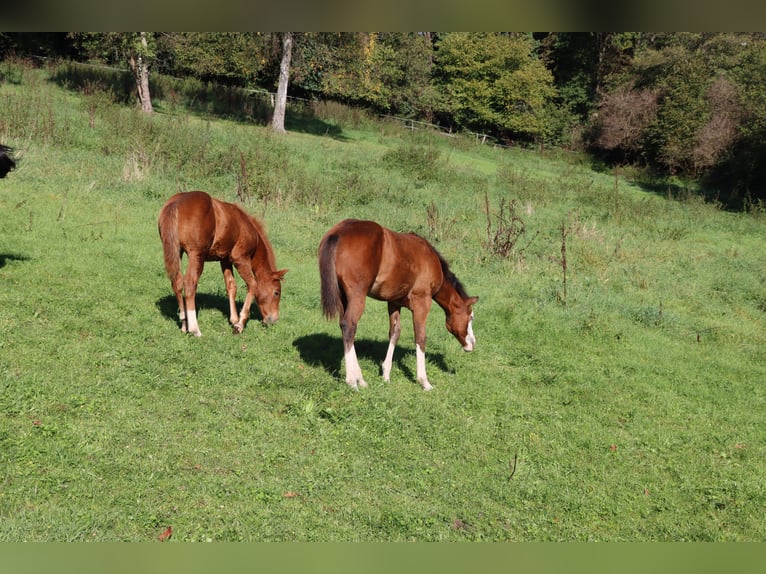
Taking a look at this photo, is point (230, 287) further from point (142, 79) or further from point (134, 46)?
point (142, 79)

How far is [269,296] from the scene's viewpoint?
29.9ft

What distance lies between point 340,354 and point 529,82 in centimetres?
4809

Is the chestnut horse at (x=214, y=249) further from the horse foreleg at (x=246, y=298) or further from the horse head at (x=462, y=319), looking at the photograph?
the horse head at (x=462, y=319)

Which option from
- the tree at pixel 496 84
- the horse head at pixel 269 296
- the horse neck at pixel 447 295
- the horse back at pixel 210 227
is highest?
the tree at pixel 496 84

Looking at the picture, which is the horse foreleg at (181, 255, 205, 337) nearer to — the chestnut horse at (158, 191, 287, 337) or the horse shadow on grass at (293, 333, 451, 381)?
the chestnut horse at (158, 191, 287, 337)

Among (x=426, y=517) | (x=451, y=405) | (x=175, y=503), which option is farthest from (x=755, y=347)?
(x=175, y=503)

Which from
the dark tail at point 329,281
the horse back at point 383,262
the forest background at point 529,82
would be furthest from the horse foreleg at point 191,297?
the forest background at point 529,82

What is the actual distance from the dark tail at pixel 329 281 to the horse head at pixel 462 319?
212 cm

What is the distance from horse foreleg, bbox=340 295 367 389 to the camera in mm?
7102

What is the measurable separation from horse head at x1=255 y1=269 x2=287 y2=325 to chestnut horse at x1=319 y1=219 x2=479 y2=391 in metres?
1.95

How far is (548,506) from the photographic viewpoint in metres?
5.42

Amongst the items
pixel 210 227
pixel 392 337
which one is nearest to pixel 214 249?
pixel 210 227

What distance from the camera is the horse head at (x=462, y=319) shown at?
8328 millimetres

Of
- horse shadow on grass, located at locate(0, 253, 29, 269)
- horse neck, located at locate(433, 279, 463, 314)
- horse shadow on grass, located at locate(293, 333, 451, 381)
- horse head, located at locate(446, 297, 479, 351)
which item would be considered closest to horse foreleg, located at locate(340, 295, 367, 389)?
horse shadow on grass, located at locate(293, 333, 451, 381)
